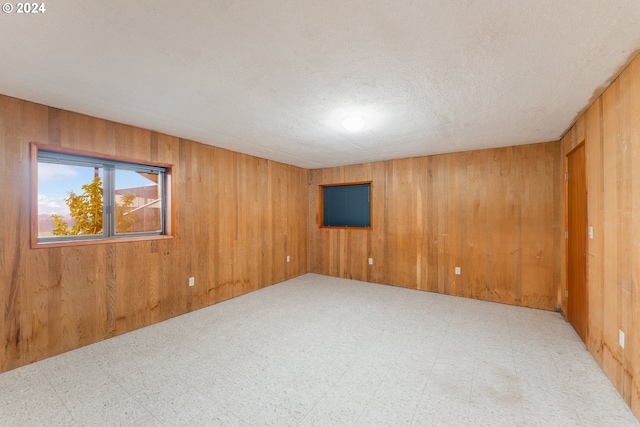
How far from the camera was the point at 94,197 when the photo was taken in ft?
9.09

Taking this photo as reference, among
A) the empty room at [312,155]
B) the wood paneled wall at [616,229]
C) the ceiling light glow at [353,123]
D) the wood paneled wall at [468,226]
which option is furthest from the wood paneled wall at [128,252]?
the wood paneled wall at [616,229]

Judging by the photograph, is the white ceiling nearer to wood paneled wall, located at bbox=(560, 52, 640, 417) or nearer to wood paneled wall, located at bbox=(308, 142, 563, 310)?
wood paneled wall, located at bbox=(560, 52, 640, 417)

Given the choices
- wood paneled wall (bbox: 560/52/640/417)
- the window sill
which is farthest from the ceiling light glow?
the window sill

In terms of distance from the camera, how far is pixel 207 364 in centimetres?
225

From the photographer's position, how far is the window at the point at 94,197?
2.45m

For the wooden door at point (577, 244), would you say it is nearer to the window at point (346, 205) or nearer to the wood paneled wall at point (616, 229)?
the wood paneled wall at point (616, 229)

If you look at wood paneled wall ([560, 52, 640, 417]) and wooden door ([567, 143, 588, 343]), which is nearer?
wood paneled wall ([560, 52, 640, 417])

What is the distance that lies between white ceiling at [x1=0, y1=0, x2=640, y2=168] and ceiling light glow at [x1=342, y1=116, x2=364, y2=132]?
7 cm

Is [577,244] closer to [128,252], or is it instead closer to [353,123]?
[353,123]

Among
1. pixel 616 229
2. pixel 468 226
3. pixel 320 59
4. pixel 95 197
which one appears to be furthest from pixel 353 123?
pixel 95 197

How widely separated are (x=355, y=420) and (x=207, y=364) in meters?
1.35

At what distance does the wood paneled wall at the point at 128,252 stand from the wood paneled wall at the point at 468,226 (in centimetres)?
197

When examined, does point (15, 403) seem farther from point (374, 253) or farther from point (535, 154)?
point (535, 154)

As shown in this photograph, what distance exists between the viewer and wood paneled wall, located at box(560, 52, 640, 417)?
66.4 inches
